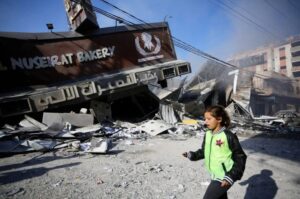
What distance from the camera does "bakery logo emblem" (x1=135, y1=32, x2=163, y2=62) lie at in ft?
42.3

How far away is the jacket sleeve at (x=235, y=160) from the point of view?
2246 mm

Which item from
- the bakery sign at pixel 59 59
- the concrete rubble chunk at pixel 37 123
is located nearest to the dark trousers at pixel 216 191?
the concrete rubble chunk at pixel 37 123

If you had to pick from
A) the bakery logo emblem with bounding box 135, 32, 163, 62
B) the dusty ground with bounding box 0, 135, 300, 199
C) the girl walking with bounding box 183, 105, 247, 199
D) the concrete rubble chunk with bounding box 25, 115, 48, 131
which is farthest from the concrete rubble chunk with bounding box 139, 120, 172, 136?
the girl walking with bounding box 183, 105, 247, 199

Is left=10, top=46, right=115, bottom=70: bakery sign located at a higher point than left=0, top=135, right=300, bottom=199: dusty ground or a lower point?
higher

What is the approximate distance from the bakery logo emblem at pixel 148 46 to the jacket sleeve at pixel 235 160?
10.9m

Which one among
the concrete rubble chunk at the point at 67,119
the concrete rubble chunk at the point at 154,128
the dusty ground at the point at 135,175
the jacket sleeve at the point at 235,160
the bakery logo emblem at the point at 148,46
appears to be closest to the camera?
the jacket sleeve at the point at 235,160

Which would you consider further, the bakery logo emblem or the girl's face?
the bakery logo emblem

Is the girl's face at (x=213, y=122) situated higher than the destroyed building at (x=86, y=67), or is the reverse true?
the destroyed building at (x=86, y=67)

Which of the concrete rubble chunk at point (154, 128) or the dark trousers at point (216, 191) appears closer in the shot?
the dark trousers at point (216, 191)

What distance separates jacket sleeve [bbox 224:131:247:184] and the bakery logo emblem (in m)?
10.9

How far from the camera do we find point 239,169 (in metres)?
2.28

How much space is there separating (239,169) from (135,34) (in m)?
11.6

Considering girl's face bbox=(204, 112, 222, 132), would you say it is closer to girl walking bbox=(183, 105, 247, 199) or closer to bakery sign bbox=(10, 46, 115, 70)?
girl walking bbox=(183, 105, 247, 199)

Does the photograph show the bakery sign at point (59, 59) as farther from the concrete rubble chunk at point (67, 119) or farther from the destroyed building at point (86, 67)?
the concrete rubble chunk at point (67, 119)
